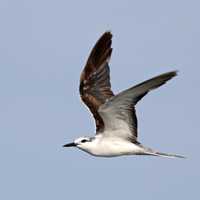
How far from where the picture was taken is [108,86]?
78.8ft

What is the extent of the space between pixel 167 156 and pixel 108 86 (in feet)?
13.1

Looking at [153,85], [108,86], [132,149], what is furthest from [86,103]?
[153,85]

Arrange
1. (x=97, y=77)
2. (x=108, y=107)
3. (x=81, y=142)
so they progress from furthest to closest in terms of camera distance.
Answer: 1. (x=97, y=77)
2. (x=81, y=142)
3. (x=108, y=107)

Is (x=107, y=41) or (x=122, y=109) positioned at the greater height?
(x=107, y=41)

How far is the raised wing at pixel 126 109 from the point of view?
62.7ft

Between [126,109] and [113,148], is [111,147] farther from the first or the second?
[126,109]

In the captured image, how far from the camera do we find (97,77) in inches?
958

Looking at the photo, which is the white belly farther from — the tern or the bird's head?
the bird's head

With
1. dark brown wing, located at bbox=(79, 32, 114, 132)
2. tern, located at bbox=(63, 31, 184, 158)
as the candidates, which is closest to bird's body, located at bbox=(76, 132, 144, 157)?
tern, located at bbox=(63, 31, 184, 158)

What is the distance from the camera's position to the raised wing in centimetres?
1912

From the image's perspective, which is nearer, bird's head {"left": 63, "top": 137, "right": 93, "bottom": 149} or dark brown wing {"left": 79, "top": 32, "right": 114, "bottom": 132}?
bird's head {"left": 63, "top": 137, "right": 93, "bottom": 149}

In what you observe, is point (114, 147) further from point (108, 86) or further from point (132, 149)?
point (108, 86)

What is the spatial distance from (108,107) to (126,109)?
0.45 m

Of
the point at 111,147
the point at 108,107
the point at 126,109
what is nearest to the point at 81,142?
the point at 111,147
